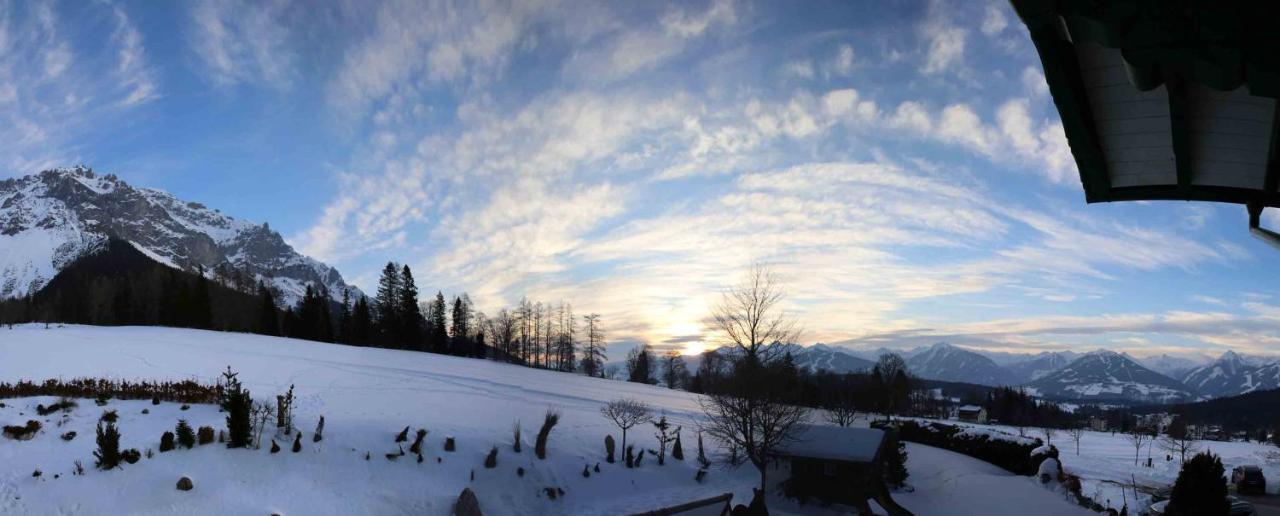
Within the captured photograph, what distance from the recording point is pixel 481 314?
103 meters

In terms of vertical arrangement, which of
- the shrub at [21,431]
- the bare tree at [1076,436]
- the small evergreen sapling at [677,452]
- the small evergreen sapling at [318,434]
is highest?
the shrub at [21,431]

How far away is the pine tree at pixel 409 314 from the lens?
71.1 meters

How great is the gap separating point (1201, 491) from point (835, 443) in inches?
435

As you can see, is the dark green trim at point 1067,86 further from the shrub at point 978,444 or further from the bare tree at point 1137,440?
the bare tree at point 1137,440

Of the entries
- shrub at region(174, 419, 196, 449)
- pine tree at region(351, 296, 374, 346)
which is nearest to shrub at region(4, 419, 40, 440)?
shrub at region(174, 419, 196, 449)

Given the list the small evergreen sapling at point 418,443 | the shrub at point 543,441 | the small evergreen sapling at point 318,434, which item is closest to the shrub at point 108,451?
the small evergreen sapling at point 318,434

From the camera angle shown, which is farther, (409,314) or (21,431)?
(409,314)

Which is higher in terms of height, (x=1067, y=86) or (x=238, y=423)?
(x=1067, y=86)

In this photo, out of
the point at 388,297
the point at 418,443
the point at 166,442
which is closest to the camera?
the point at 166,442

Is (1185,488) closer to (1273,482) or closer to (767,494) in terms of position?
(767,494)

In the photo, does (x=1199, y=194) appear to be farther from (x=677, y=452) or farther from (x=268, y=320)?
(x=268, y=320)

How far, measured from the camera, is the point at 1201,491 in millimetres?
15516

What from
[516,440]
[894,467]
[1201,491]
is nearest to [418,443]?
[516,440]

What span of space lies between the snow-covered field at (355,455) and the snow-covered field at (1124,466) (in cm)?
371
